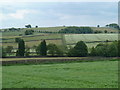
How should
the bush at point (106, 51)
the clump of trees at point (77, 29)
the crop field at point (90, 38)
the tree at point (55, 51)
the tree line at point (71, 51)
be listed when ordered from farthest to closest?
the clump of trees at point (77, 29), the crop field at point (90, 38), the tree at point (55, 51), the tree line at point (71, 51), the bush at point (106, 51)

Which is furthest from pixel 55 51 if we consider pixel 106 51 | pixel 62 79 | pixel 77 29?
pixel 77 29

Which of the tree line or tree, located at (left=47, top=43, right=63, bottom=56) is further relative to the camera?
tree, located at (left=47, top=43, right=63, bottom=56)

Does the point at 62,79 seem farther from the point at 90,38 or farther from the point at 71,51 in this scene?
the point at 90,38

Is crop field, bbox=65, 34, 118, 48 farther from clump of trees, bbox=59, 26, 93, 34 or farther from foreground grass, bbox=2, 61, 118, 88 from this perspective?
foreground grass, bbox=2, 61, 118, 88

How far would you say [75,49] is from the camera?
7781 centimetres

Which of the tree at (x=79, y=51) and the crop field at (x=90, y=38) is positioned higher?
the crop field at (x=90, y=38)

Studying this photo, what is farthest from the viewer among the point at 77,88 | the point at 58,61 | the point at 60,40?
the point at 60,40

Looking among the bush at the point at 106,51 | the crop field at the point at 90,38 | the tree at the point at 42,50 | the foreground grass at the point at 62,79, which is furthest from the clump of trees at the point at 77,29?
the foreground grass at the point at 62,79

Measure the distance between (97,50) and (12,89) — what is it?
60817 millimetres

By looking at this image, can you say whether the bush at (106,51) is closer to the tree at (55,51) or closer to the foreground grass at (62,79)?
the tree at (55,51)

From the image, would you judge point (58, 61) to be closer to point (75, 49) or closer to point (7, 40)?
point (75, 49)

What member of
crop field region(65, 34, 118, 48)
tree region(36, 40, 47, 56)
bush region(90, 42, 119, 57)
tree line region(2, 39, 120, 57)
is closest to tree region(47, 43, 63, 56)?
tree line region(2, 39, 120, 57)

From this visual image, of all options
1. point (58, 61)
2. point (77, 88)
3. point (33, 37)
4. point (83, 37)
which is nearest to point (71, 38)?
point (83, 37)

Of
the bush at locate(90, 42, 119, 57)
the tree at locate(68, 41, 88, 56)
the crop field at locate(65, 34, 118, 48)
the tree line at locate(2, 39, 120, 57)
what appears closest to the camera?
the bush at locate(90, 42, 119, 57)
